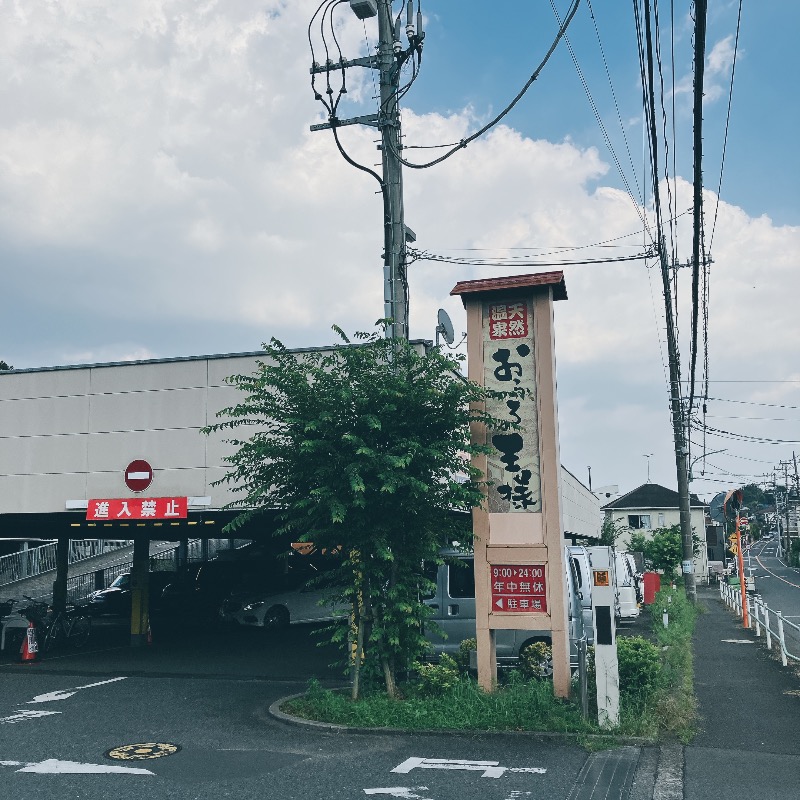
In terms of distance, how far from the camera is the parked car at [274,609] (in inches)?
909

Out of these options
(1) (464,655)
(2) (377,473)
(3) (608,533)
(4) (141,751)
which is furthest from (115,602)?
(3) (608,533)

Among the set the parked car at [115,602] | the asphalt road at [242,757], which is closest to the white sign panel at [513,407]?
the asphalt road at [242,757]

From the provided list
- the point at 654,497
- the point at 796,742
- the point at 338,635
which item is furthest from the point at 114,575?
the point at 654,497

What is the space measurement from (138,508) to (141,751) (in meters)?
6.50

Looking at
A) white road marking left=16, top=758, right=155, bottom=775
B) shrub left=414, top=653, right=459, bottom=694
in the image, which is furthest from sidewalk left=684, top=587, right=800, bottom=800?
white road marking left=16, top=758, right=155, bottom=775

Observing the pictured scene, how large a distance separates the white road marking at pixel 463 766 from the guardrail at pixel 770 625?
638 centimetres

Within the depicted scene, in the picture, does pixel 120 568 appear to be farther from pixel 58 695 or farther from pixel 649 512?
pixel 649 512

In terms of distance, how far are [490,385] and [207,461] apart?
20.2 ft

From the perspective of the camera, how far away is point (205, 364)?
14.9m

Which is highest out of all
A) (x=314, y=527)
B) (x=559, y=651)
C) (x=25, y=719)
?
(x=314, y=527)

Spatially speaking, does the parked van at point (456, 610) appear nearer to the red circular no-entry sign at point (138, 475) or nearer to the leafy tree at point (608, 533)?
the red circular no-entry sign at point (138, 475)

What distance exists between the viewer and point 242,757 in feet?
28.3

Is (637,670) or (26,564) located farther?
(26,564)

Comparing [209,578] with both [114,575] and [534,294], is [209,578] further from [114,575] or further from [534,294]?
[534,294]
